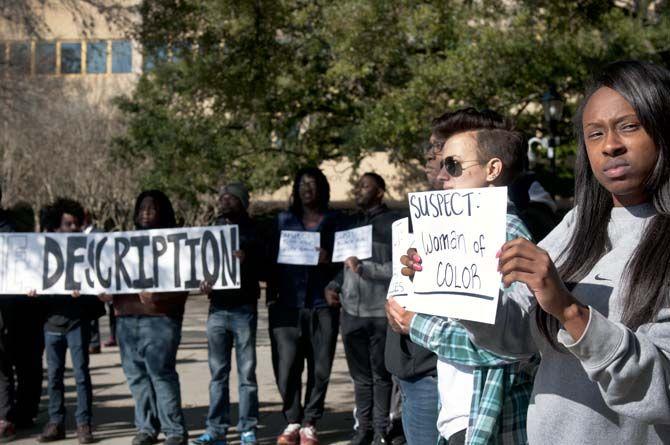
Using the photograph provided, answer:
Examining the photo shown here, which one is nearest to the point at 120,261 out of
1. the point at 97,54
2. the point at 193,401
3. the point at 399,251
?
the point at 193,401

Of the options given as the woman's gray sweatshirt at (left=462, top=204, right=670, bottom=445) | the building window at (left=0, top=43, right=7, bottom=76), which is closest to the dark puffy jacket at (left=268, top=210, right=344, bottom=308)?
the woman's gray sweatshirt at (left=462, top=204, right=670, bottom=445)

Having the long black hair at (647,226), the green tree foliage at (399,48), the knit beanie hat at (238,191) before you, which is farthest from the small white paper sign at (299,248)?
the long black hair at (647,226)

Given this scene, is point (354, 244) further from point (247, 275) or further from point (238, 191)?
point (238, 191)

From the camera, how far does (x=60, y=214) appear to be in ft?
29.1

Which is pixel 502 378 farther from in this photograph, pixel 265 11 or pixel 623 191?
pixel 265 11

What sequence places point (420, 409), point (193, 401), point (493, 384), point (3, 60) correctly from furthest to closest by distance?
point (3, 60), point (193, 401), point (420, 409), point (493, 384)

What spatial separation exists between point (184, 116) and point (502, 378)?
1701 centimetres

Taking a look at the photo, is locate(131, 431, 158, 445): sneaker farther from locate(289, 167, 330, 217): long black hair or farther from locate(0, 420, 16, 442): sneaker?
locate(289, 167, 330, 217): long black hair

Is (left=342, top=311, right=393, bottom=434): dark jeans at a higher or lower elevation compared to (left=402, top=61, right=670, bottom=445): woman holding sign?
lower

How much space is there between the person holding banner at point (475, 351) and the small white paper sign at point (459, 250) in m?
0.46

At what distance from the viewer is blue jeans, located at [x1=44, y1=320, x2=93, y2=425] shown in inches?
323

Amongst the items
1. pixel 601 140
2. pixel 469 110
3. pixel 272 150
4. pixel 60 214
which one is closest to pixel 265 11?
pixel 60 214

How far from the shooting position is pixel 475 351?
339 centimetres

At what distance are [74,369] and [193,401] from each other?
199 centimetres
